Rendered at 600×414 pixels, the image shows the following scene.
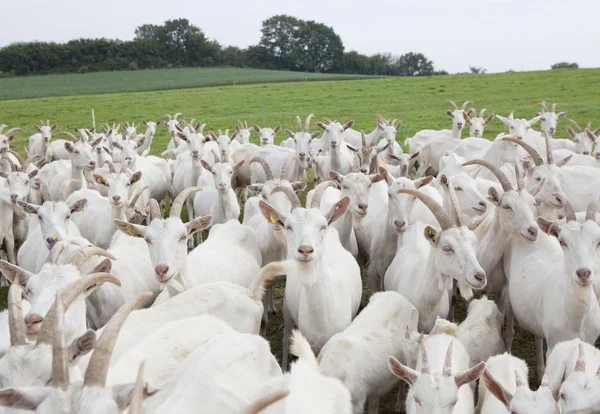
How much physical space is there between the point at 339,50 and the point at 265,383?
6701 centimetres

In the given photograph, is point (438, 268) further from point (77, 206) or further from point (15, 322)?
point (77, 206)

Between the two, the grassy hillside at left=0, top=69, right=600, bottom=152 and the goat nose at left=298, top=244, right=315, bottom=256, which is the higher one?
the goat nose at left=298, top=244, right=315, bottom=256

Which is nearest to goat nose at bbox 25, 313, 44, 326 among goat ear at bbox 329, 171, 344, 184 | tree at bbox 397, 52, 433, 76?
goat ear at bbox 329, 171, 344, 184

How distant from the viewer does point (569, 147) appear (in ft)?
42.9

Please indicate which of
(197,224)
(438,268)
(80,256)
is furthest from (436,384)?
(197,224)

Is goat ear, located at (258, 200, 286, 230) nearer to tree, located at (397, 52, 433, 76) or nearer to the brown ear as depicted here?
the brown ear

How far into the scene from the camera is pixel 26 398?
2924 millimetres

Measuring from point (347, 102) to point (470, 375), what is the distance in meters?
26.4

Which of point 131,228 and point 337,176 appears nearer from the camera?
point 131,228

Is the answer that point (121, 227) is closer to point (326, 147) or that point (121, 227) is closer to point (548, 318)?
point (548, 318)

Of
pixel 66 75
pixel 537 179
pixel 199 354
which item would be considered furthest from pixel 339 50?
pixel 199 354

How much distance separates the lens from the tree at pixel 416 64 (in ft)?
222

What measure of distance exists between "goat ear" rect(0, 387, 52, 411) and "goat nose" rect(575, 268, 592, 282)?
12.4ft

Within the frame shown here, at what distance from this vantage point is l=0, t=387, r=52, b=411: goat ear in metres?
2.90
